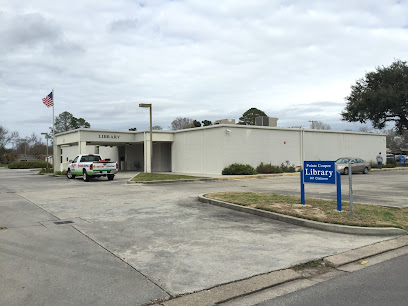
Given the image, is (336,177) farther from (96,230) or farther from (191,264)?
(96,230)

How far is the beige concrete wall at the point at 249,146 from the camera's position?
27609 millimetres

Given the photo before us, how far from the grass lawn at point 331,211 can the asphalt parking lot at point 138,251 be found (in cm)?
70

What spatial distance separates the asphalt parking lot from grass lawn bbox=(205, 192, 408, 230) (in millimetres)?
699

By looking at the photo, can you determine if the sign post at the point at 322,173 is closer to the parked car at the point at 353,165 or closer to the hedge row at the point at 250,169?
the hedge row at the point at 250,169

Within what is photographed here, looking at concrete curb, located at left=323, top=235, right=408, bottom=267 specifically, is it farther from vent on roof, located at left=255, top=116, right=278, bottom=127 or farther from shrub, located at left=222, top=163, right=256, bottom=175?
vent on roof, located at left=255, top=116, right=278, bottom=127

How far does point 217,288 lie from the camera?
15.1 ft

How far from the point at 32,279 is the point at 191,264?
231 centimetres

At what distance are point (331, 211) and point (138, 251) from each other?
565 cm

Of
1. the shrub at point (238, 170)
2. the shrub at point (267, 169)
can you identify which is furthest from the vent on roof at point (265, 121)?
the shrub at point (238, 170)

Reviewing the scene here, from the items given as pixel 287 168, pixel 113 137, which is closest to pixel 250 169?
pixel 287 168

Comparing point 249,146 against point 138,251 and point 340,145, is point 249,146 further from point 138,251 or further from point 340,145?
point 138,251

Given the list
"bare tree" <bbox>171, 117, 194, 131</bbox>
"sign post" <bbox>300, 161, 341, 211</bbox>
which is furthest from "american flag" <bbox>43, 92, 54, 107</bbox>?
"bare tree" <bbox>171, 117, 194, 131</bbox>

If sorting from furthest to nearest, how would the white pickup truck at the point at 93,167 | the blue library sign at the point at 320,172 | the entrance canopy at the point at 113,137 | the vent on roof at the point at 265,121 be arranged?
1. the vent on roof at the point at 265,121
2. the entrance canopy at the point at 113,137
3. the white pickup truck at the point at 93,167
4. the blue library sign at the point at 320,172

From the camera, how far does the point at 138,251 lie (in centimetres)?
621
